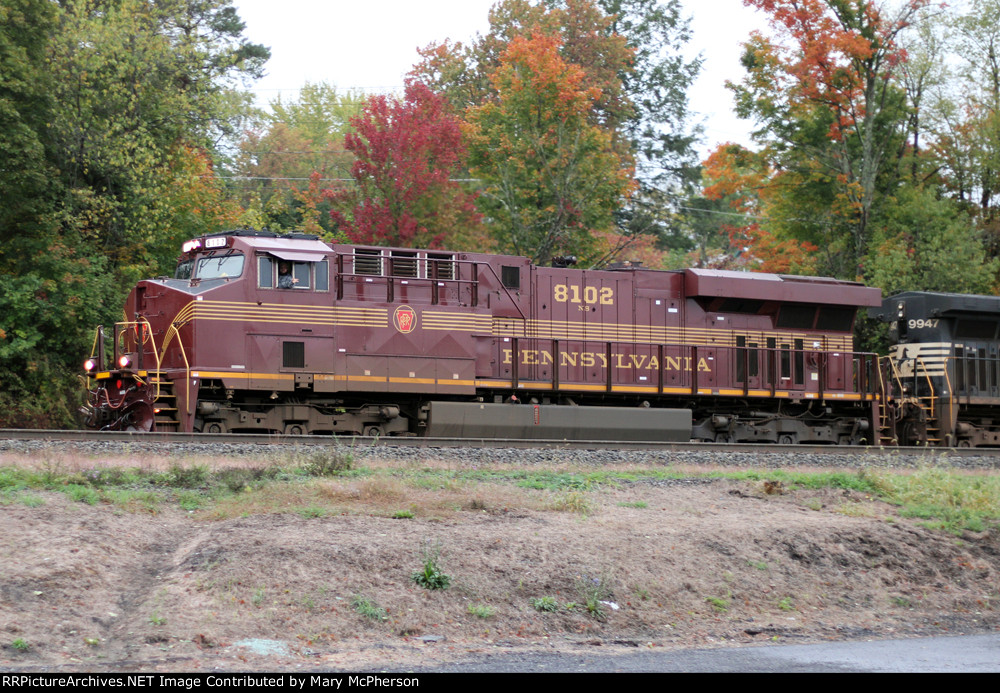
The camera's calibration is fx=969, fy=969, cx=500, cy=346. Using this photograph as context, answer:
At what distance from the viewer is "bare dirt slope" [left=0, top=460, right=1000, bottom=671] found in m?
6.76

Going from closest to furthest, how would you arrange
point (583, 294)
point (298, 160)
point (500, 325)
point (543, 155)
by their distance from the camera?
point (500, 325)
point (583, 294)
point (543, 155)
point (298, 160)

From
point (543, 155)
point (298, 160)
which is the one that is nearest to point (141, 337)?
point (543, 155)

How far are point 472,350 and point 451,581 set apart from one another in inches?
412

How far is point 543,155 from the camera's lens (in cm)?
2742

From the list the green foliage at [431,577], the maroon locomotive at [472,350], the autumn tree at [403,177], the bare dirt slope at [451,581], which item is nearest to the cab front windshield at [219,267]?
the maroon locomotive at [472,350]

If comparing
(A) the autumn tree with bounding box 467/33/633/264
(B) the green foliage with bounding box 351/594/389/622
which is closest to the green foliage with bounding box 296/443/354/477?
(B) the green foliage with bounding box 351/594/389/622

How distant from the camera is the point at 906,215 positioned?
32.1 meters

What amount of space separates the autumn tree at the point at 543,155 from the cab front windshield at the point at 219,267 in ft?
40.3

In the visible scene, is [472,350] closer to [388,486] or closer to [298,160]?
[388,486]

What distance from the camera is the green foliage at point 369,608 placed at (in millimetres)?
7325

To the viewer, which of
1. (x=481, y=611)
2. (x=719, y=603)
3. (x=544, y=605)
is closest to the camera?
(x=481, y=611)

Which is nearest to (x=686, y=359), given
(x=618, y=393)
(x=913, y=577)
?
(x=618, y=393)

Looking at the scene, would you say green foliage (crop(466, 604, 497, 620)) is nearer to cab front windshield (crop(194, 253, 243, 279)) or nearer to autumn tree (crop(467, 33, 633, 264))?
cab front windshield (crop(194, 253, 243, 279))
